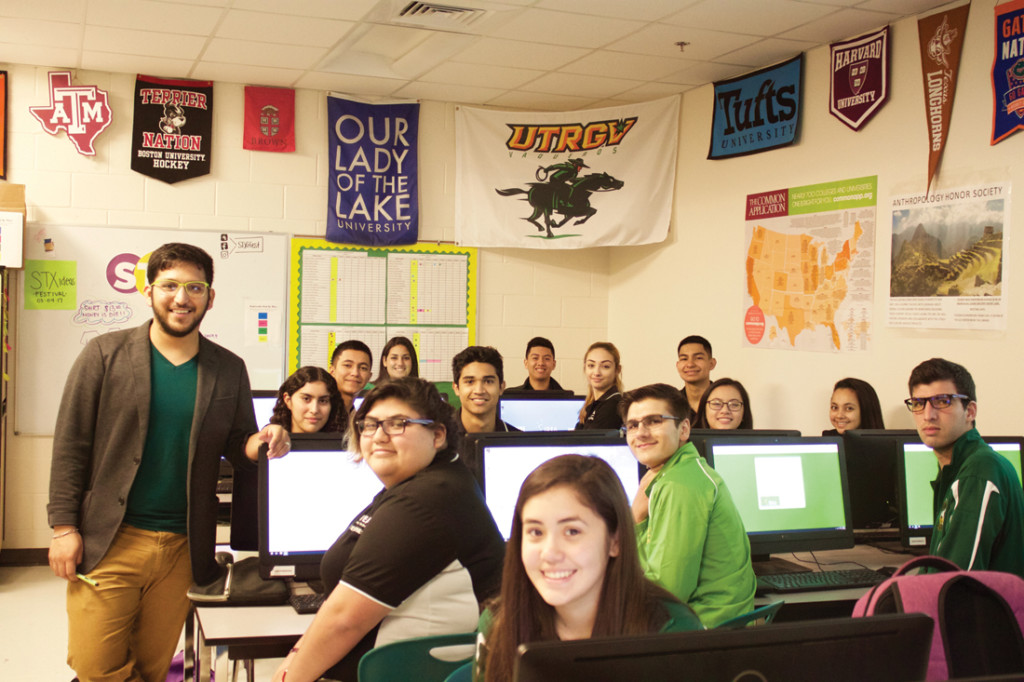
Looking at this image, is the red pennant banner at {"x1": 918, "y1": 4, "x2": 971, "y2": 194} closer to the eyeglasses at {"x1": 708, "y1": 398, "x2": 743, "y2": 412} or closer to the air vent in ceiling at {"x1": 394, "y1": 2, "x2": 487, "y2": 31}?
the eyeglasses at {"x1": 708, "y1": 398, "x2": 743, "y2": 412}

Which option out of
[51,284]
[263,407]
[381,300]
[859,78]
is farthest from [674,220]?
[51,284]

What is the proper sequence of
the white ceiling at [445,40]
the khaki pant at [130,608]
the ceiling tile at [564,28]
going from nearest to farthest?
the khaki pant at [130,608]
the white ceiling at [445,40]
the ceiling tile at [564,28]

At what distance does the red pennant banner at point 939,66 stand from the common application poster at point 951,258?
0.55 feet

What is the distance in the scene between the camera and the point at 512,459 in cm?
284

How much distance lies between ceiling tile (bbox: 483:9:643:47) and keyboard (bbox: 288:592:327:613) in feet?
9.84

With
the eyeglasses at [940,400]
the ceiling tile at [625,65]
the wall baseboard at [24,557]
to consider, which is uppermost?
the ceiling tile at [625,65]

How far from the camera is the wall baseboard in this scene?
18.3ft

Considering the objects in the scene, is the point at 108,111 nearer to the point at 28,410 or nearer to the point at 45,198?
the point at 45,198

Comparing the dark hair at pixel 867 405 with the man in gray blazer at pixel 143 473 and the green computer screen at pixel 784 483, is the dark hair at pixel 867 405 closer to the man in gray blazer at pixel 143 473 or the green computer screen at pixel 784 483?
→ the green computer screen at pixel 784 483

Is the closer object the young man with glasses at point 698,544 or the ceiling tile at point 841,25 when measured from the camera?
the young man with glasses at point 698,544

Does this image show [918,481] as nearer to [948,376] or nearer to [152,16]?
[948,376]

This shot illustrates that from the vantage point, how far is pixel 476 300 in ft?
21.4

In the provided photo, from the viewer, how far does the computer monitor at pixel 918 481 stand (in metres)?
3.28

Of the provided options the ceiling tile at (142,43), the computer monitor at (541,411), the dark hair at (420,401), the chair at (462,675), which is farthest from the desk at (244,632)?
the ceiling tile at (142,43)
